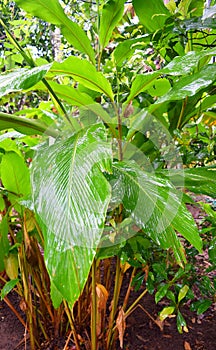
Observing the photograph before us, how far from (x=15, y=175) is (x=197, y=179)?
512 mm

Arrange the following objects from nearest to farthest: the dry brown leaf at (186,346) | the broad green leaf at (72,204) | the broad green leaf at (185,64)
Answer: the broad green leaf at (72,204) → the broad green leaf at (185,64) → the dry brown leaf at (186,346)

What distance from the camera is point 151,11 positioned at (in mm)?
771

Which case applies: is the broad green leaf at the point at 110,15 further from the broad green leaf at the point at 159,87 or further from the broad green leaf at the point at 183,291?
the broad green leaf at the point at 183,291

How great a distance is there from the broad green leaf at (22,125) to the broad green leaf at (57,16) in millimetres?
220

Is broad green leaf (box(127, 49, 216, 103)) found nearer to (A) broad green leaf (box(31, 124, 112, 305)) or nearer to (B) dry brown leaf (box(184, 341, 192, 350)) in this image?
(A) broad green leaf (box(31, 124, 112, 305))

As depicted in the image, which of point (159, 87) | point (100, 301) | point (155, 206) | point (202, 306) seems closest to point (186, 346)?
point (202, 306)

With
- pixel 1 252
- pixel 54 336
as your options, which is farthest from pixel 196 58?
pixel 54 336

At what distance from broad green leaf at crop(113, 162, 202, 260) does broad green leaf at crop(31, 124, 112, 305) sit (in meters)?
0.09

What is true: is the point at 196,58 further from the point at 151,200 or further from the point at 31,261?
the point at 31,261

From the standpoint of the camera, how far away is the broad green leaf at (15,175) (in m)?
0.91

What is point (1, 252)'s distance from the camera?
0.88m

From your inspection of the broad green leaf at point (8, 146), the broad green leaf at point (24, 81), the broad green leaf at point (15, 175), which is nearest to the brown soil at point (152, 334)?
the broad green leaf at point (15, 175)

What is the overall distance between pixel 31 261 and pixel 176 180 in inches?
17.9

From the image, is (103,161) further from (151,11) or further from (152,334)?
(152,334)
